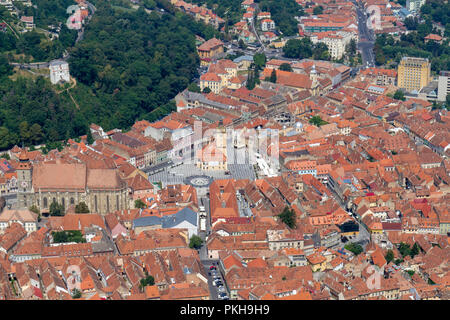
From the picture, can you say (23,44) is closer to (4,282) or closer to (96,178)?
(96,178)

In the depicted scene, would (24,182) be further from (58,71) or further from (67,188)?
(58,71)

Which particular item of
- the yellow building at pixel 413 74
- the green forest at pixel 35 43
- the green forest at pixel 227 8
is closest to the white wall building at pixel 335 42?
the yellow building at pixel 413 74

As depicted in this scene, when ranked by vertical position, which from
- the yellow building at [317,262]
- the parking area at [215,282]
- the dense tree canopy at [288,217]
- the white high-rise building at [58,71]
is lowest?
the yellow building at [317,262]

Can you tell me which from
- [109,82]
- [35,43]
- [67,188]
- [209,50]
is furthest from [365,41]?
[67,188]

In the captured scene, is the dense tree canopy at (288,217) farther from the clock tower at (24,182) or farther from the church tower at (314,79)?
the church tower at (314,79)

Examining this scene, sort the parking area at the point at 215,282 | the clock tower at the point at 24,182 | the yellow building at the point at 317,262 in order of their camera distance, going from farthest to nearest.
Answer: the clock tower at the point at 24,182 → the yellow building at the point at 317,262 → the parking area at the point at 215,282

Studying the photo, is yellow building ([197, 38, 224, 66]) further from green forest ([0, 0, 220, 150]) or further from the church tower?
the church tower

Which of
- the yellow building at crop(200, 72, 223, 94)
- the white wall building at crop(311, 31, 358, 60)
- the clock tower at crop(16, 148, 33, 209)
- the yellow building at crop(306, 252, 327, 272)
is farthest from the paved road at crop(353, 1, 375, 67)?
the clock tower at crop(16, 148, 33, 209)
